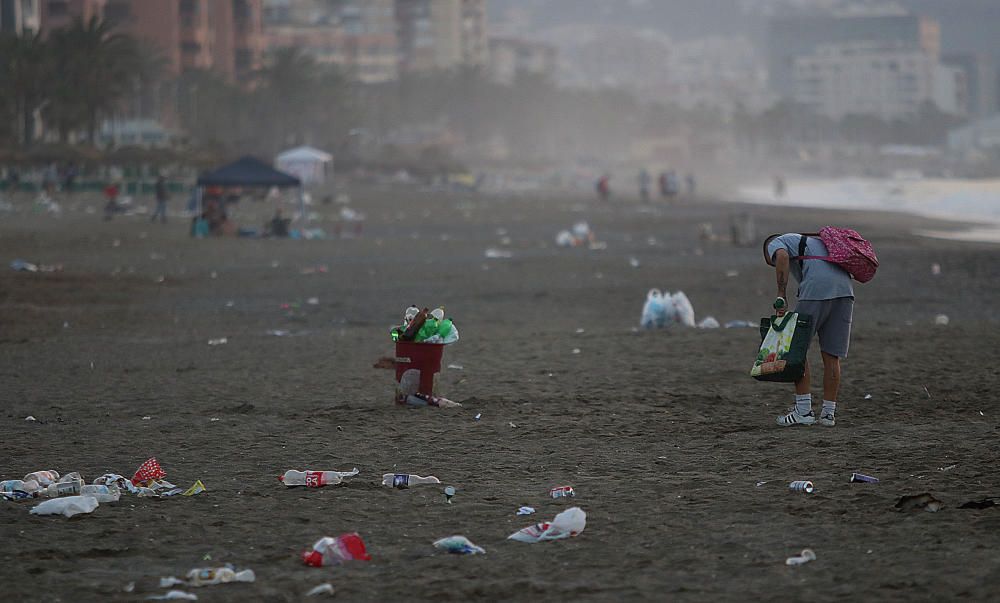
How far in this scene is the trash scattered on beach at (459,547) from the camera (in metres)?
6.96

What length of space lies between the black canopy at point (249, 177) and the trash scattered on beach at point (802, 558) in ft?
96.8

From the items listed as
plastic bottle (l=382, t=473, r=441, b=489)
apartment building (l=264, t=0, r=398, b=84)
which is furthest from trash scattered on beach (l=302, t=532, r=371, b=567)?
apartment building (l=264, t=0, r=398, b=84)

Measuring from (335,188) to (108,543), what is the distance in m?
65.6

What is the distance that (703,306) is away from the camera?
65.2ft

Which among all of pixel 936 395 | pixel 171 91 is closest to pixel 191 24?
pixel 171 91

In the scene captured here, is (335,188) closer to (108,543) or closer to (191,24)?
(191,24)

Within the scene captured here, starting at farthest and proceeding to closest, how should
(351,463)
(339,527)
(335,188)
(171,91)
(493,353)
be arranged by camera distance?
(171,91) → (335,188) → (493,353) → (351,463) → (339,527)

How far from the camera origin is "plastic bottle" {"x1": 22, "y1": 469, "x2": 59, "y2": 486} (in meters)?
8.47

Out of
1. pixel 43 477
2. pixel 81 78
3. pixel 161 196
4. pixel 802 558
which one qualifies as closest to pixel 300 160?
pixel 81 78

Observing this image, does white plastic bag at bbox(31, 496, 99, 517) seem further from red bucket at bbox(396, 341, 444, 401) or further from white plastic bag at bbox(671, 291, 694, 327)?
white plastic bag at bbox(671, 291, 694, 327)

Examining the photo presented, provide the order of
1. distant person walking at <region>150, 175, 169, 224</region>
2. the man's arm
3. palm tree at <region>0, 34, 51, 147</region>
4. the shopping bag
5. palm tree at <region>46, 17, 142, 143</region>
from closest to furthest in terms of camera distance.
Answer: the man's arm → the shopping bag → distant person walking at <region>150, 175, 169, 224</region> → palm tree at <region>0, 34, 51, 147</region> → palm tree at <region>46, 17, 142, 143</region>

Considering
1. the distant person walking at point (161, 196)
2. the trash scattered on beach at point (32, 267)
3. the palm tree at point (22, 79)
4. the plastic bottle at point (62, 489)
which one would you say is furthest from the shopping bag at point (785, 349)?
the palm tree at point (22, 79)

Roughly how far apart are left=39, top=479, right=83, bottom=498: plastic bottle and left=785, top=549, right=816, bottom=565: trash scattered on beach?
3972 millimetres

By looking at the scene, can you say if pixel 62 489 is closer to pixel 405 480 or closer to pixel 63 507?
pixel 63 507
